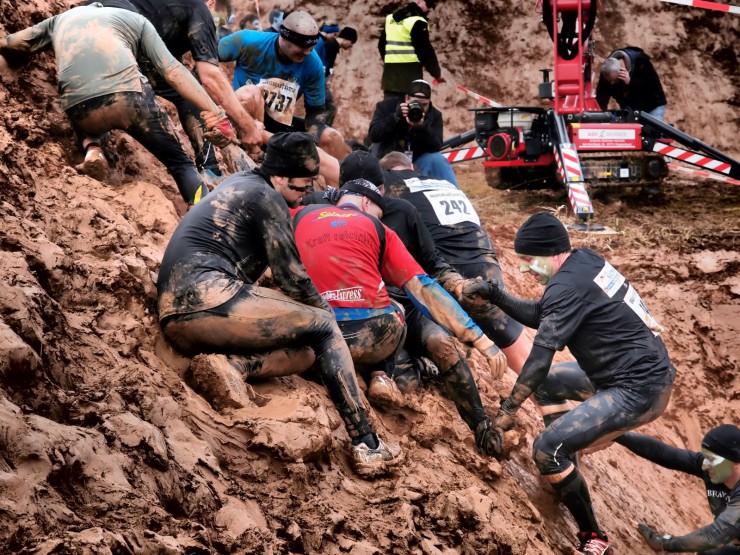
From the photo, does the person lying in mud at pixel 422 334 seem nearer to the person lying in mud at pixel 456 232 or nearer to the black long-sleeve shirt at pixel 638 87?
the person lying in mud at pixel 456 232

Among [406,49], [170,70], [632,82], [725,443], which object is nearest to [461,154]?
[406,49]

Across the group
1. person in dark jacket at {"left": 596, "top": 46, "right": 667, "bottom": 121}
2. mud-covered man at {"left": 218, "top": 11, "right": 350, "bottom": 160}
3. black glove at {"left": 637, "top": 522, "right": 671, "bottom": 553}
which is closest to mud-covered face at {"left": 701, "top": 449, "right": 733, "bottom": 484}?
black glove at {"left": 637, "top": 522, "right": 671, "bottom": 553}

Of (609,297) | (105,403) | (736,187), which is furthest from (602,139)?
(105,403)

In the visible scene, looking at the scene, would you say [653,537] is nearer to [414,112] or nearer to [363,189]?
[363,189]

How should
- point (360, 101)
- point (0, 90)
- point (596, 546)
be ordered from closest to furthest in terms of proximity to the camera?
point (596, 546) < point (0, 90) < point (360, 101)

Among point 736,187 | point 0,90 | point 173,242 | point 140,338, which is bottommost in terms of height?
point 736,187

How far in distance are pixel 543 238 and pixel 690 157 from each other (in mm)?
6602

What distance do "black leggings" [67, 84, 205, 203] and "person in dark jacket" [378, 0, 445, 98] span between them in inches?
202

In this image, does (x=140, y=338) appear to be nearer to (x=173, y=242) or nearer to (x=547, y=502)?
(x=173, y=242)

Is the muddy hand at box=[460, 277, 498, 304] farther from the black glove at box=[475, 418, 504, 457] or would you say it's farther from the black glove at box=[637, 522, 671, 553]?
the black glove at box=[637, 522, 671, 553]

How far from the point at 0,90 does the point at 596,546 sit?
4956 mm

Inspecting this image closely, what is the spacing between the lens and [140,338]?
4914 mm

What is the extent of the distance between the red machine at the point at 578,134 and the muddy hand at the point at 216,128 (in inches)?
226

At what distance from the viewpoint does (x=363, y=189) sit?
6070mm
